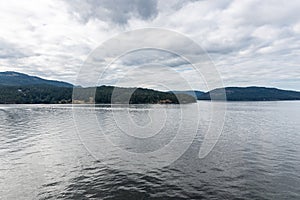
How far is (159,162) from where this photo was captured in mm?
26938

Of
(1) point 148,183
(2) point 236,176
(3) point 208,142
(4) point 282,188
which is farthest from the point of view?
(3) point 208,142

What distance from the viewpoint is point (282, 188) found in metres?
18.8

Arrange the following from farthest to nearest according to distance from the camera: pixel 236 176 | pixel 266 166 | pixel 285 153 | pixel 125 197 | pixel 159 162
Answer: pixel 285 153 → pixel 159 162 → pixel 266 166 → pixel 236 176 → pixel 125 197

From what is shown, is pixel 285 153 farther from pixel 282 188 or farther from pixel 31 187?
pixel 31 187

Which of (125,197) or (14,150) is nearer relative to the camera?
(125,197)

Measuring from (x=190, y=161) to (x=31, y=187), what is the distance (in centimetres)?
1833

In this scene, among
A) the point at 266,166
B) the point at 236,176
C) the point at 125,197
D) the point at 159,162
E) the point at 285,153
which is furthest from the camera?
the point at 285,153

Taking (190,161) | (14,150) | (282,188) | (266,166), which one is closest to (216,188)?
(282,188)

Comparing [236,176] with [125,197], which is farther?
[236,176]

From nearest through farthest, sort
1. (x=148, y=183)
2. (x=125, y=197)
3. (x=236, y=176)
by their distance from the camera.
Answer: (x=125, y=197)
(x=148, y=183)
(x=236, y=176)

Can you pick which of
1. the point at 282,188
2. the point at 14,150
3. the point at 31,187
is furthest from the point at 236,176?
the point at 14,150

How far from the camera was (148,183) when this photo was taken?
2009cm

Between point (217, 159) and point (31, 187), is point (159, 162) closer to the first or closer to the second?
point (217, 159)

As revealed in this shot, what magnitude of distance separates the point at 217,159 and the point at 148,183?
12.1m
